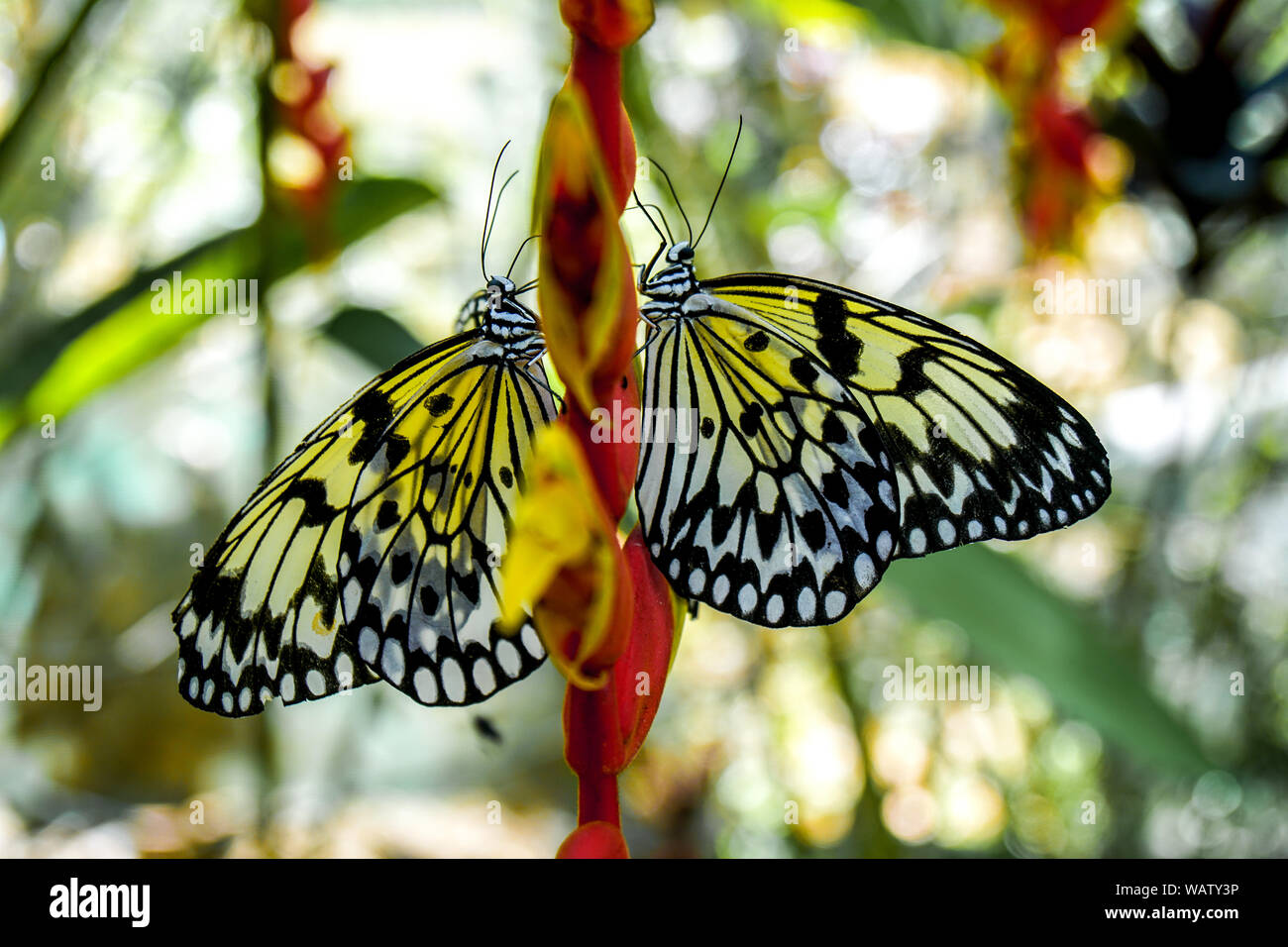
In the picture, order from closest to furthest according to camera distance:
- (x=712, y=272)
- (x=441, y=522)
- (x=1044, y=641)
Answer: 1. (x=441, y=522)
2. (x=1044, y=641)
3. (x=712, y=272)

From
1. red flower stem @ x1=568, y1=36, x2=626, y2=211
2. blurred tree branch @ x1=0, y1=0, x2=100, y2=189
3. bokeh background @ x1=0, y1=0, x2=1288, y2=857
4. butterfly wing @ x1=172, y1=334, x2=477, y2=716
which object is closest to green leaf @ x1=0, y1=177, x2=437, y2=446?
bokeh background @ x1=0, y1=0, x2=1288, y2=857

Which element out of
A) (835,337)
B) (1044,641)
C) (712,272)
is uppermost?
(712,272)

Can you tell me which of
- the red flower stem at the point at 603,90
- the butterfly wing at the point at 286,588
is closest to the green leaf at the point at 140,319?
the butterfly wing at the point at 286,588

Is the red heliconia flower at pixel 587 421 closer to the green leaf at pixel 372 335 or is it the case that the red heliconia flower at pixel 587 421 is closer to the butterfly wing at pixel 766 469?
the butterfly wing at pixel 766 469

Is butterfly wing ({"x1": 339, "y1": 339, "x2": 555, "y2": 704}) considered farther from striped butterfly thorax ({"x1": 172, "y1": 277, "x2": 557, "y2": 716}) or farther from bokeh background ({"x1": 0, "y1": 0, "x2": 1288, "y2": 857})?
bokeh background ({"x1": 0, "y1": 0, "x2": 1288, "y2": 857})

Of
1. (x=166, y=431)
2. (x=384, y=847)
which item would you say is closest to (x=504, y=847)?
(x=384, y=847)

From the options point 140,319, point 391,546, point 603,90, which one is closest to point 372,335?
point 140,319

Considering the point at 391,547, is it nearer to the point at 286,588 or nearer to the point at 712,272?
the point at 286,588
